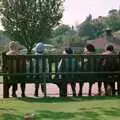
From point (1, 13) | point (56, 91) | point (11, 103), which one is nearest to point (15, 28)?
point (1, 13)

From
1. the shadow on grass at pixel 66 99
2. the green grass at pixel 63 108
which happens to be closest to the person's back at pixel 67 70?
the shadow on grass at pixel 66 99

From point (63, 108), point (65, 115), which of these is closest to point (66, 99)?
point (63, 108)

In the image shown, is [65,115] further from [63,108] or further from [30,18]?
[30,18]

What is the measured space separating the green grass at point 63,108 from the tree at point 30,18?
37.0 m

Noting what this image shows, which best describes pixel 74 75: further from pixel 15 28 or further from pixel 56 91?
pixel 15 28

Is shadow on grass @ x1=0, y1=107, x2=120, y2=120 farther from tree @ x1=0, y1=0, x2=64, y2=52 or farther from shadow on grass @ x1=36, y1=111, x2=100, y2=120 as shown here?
→ tree @ x1=0, y1=0, x2=64, y2=52

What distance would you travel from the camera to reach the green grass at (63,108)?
38.1ft

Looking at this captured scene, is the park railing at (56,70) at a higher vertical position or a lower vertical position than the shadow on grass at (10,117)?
higher

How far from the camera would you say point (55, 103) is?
1420 cm

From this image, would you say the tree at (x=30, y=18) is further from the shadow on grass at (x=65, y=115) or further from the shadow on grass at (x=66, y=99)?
the shadow on grass at (x=65, y=115)

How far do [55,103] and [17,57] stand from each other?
253 centimetres

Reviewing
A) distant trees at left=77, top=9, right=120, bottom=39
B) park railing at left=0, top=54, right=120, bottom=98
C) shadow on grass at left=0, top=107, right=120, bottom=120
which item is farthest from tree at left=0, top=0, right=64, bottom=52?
distant trees at left=77, top=9, right=120, bottom=39

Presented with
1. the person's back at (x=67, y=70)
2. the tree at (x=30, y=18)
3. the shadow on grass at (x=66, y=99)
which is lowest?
the shadow on grass at (x=66, y=99)

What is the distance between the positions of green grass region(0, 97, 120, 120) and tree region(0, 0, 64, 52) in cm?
3696
